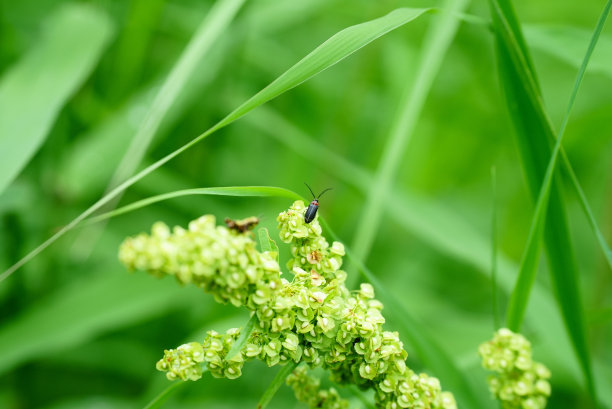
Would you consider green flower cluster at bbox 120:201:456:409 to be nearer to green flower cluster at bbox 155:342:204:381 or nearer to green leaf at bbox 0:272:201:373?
green flower cluster at bbox 155:342:204:381

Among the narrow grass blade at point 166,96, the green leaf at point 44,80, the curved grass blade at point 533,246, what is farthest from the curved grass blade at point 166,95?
the curved grass blade at point 533,246

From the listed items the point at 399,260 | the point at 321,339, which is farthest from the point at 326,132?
the point at 321,339

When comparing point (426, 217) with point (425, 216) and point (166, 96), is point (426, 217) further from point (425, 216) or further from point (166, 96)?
point (166, 96)

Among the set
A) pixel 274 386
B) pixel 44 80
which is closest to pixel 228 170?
pixel 44 80

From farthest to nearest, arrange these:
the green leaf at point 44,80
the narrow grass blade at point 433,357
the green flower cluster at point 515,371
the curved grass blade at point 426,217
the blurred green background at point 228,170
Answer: the curved grass blade at point 426,217 → the blurred green background at point 228,170 → the green leaf at point 44,80 → the narrow grass blade at point 433,357 → the green flower cluster at point 515,371

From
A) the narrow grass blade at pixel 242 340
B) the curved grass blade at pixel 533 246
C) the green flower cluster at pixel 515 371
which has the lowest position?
the narrow grass blade at pixel 242 340

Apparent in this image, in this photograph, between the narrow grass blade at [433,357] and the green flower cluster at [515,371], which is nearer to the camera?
the green flower cluster at [515,371]

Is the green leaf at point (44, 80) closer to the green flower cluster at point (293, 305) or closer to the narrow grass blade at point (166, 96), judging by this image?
the narrow grass blade at point (166, 96)
